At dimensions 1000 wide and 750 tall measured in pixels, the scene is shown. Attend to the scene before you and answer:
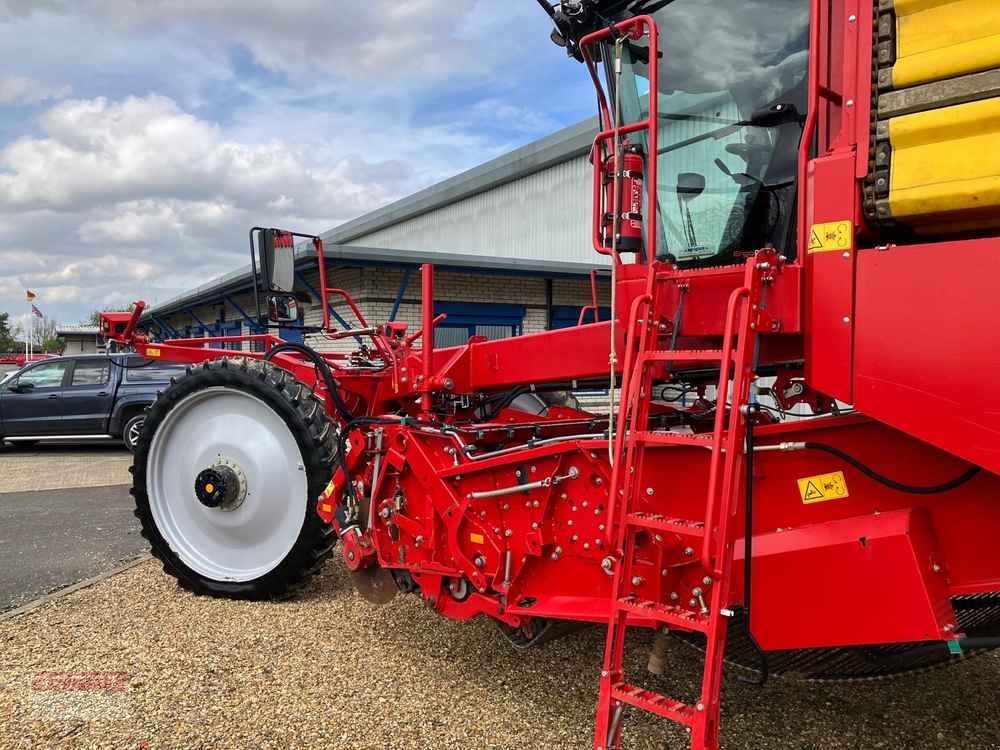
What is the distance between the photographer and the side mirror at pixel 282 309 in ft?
13.7

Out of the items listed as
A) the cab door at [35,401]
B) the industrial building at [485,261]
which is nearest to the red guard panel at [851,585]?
the industrial building at [485,261]

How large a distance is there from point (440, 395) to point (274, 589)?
146cm

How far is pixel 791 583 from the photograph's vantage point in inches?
101

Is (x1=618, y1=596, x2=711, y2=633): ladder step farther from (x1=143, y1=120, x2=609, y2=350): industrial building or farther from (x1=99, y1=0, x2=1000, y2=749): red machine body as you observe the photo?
(x1=143, y1=120, x2=609, y2=350): industrial building

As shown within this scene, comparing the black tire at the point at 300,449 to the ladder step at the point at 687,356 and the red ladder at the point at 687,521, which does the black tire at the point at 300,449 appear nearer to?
the red ladder at the point at 687,521

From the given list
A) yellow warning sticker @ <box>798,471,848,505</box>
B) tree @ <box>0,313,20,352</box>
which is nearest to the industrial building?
yellow warning sticker @ <box>798,471,848,505</box>

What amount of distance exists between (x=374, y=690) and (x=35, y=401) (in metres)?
10.9

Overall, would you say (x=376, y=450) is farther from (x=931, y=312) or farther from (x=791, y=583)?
(x=931, y=312)

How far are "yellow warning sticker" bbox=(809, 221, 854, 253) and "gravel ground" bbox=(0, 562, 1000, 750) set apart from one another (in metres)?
1.93

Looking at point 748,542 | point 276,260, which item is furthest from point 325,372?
point 748,542

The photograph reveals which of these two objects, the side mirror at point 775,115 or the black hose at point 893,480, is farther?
the side mirror at point 775,115

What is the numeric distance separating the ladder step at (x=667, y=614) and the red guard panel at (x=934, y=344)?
81 centimetres

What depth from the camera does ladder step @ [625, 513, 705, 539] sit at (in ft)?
7.80

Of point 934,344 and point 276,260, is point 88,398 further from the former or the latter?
point 934,344
